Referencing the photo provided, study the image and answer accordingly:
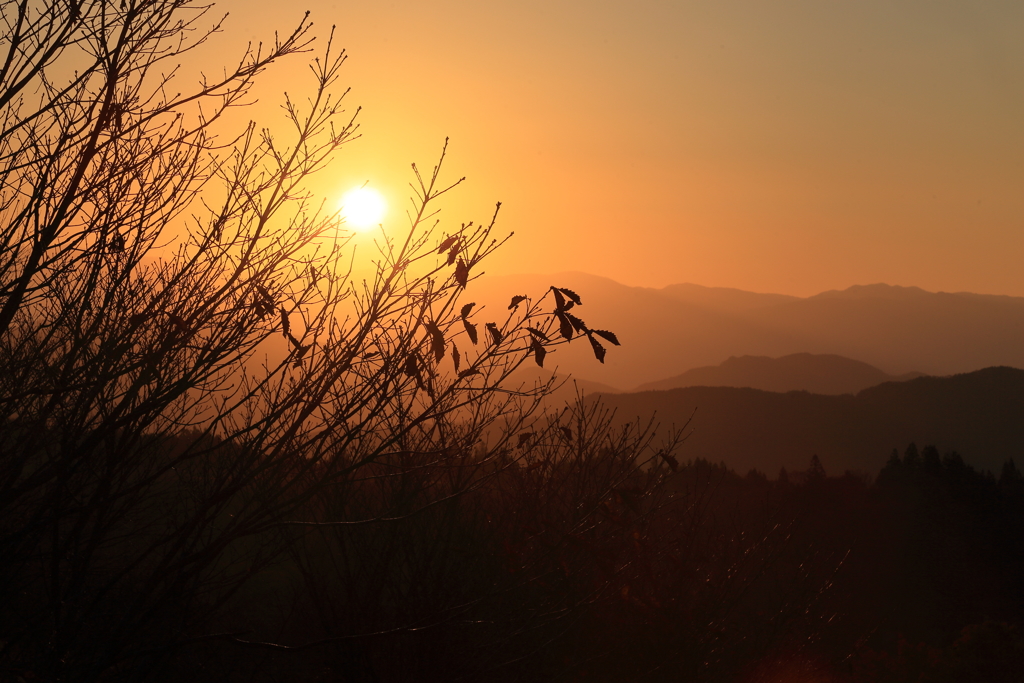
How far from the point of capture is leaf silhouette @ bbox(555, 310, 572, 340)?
3.87 metres

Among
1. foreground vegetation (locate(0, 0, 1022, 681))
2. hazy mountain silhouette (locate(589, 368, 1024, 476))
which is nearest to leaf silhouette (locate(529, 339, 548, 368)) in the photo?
foreground vegetation (locate(0, 0, 1022, 681))

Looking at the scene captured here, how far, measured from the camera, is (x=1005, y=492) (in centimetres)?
4728

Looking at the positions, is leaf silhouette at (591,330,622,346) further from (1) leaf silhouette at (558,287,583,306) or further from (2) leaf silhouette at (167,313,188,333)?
(2) leaf silhouette at (167,313,188,333)

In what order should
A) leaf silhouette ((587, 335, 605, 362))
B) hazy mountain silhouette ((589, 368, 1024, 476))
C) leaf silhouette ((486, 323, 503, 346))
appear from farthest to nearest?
1. hazy mountain silhouette ((589, 368, 1024, 476))
2. leaf silhouette ((486, 323, 503, 346))
3. leaf silhouette ((587, 335, 605, 362))

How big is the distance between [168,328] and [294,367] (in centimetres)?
76

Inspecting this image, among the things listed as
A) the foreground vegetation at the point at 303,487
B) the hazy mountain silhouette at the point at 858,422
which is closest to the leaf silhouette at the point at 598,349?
the foreground vegetation at the point at 303,487

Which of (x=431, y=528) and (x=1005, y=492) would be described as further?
(x=1005, y=492)

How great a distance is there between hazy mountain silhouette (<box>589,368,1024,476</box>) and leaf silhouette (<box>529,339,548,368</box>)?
121m

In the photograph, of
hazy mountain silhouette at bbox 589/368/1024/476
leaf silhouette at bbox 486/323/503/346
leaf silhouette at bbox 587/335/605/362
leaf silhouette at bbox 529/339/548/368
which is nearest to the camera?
leaf silhouette at bbox 587/335/605/362

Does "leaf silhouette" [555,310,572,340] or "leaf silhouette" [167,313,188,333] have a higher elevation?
"leaf silhouette" [167,313,188,333]

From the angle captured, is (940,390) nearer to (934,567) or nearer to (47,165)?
(934,567)

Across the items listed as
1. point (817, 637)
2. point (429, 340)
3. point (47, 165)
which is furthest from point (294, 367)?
point (817, 637)

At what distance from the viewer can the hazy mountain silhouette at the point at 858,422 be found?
5285 inches

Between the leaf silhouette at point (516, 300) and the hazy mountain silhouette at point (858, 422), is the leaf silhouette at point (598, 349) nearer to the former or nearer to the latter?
the leaf silhouette at point (516, 300)
